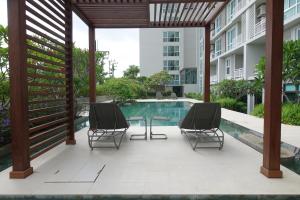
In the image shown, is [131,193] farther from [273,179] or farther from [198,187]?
[273,179]

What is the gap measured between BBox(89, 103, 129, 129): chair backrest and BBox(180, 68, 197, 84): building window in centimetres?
3352

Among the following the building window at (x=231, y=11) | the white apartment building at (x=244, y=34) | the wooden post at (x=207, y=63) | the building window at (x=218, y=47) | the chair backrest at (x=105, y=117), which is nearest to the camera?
the chair backrest at (x=105, y=117)

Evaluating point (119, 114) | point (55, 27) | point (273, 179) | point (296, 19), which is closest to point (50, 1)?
point (55, 27)

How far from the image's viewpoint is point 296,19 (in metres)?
12.6

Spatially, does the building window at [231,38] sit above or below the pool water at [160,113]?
above

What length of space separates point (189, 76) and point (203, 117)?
34.3 metres

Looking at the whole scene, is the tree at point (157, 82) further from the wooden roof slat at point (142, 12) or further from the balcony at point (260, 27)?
the wooden roof slat at point (142, 12)

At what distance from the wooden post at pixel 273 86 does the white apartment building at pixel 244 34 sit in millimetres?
10950

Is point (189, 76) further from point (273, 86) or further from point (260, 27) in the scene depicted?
point (273, 86)

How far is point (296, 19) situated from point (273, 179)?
1188 centimetres

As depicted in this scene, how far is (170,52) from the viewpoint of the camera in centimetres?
4206

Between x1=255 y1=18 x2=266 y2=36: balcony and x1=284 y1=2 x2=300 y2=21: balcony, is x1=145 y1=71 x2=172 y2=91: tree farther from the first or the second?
x1=284 y1=2 x2=300 y2=21: balcony

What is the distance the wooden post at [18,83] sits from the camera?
11.4 ft

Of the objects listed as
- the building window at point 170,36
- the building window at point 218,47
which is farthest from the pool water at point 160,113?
the building window at point 170,36
